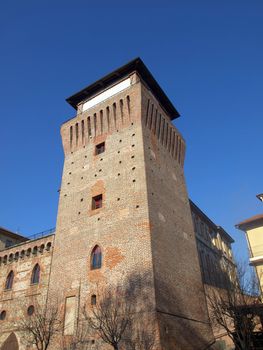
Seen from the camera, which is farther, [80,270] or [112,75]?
[112,75]

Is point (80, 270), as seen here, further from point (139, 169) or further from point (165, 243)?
point (139, 169)

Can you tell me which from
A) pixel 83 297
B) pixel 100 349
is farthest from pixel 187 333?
pixel 83 297

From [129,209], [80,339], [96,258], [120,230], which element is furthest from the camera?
[129,209]

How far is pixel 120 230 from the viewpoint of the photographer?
A: 61.1 feet

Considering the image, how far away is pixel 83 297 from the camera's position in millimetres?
17969

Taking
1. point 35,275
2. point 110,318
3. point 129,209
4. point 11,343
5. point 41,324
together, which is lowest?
point 11,343

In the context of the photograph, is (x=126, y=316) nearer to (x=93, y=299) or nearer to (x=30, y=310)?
(x=93, y=299)

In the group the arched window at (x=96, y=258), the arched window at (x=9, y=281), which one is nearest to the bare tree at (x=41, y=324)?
the arched window at (x=96, y=258)

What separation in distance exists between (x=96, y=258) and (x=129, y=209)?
364 centimetres

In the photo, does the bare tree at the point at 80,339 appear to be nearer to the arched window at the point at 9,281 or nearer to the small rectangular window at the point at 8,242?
the arched window at the point at 9,281

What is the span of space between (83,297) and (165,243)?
19.1ft

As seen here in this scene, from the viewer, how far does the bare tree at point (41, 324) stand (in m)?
17.1

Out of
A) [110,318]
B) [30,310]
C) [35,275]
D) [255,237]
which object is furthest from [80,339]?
[255,237]

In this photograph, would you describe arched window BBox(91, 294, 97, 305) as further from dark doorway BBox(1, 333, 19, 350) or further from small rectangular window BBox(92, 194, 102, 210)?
dark doorway BBox(1, 333, 19, 350)
